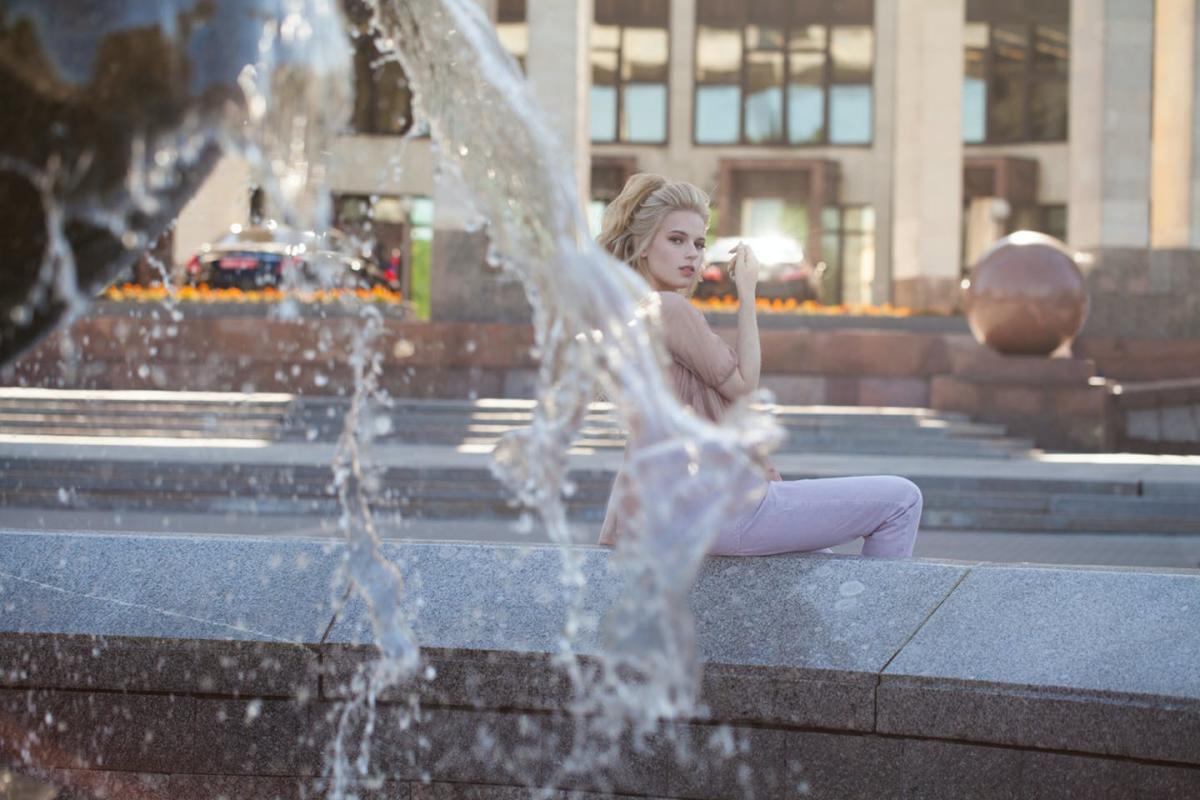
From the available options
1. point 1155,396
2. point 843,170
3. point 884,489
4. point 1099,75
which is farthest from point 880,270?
point 884,489

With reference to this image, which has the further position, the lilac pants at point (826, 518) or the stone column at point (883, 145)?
the stone column at point (883, 145)

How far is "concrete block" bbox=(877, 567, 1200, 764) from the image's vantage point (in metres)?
3.25

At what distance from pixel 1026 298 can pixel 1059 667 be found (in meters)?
9.98

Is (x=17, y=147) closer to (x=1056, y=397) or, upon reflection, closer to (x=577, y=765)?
(x=577, y=765)

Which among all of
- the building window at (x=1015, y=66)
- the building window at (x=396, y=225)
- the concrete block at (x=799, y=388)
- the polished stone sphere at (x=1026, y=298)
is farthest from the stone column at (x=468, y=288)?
the building window at (x=1015, y=66)

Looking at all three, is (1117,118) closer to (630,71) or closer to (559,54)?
(559,54)

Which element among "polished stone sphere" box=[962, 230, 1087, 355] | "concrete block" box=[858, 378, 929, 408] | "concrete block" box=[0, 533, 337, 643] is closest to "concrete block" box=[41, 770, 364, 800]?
"concrete block" box=[0, 533, 337, 643]

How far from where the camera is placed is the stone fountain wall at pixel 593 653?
337 centimetres

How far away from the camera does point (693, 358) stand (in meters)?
3.85

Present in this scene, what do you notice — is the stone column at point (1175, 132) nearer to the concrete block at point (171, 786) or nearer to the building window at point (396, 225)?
the building window at point (396, 225)

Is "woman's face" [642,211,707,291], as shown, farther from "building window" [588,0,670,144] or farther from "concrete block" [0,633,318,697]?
"building window" [588,0,670,144]

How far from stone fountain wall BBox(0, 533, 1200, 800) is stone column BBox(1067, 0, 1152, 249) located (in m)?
17.4

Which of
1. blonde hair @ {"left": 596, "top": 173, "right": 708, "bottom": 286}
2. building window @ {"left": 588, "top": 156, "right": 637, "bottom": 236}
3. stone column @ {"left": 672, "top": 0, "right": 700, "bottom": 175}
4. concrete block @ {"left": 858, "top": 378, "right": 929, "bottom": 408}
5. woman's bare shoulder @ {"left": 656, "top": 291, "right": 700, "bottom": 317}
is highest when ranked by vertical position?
stone column @ {"left": 672, "top": 0, "right": 700, "bottom": 175}

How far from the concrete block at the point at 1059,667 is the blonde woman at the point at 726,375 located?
0.40m
